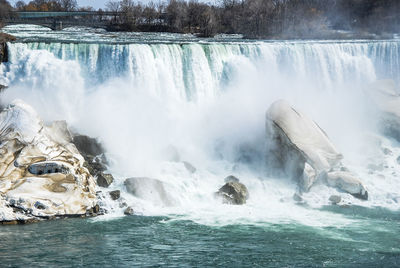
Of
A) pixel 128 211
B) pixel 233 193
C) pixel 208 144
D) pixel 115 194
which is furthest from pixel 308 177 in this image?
pixel 115 194

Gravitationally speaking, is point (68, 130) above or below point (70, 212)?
above

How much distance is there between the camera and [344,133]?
23.4 metres

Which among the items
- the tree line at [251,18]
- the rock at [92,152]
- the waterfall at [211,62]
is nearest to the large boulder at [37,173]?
the rock at [92,152]

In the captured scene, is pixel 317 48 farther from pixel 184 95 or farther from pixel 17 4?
pixel 17 4

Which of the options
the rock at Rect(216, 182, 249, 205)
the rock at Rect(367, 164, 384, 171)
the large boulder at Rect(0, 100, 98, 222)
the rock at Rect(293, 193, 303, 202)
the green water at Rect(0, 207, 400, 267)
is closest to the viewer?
the green water at Rect(0, 207, 400, 267)

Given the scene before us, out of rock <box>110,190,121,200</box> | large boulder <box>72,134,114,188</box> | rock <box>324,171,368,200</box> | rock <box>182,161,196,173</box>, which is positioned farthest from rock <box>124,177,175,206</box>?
rock <box>324,171,368,200</box>

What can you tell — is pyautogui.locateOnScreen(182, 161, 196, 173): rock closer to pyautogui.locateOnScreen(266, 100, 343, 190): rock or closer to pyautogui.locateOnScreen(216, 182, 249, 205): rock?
pyautogui.locateOnScreen(216, 182, 249, 205): rock

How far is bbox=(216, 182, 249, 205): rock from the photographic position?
1650 centimetres

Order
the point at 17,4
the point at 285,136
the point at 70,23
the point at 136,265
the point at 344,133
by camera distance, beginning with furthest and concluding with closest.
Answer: the point at 17,4 → the point at 70,23 → the point at 344,133 → the point at 285,136 → the point at 136,265

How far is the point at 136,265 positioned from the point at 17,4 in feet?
260

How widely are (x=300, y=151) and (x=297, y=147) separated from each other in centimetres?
17

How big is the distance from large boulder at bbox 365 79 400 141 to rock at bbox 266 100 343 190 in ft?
19.2

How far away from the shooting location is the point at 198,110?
76.2 ft

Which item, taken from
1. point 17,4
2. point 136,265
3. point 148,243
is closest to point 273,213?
point 148,243
